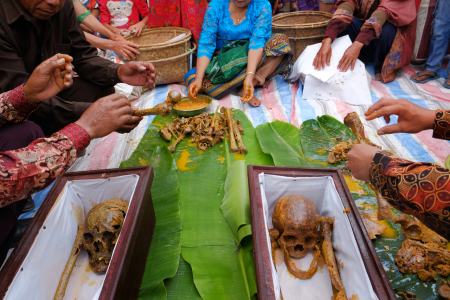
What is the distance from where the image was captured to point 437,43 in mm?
3705

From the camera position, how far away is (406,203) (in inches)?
43.4

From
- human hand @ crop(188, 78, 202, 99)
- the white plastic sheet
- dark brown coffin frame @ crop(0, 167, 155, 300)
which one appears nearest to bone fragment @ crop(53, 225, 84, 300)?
dark brown coffin frame @ crop(0, 167, 155, 300)

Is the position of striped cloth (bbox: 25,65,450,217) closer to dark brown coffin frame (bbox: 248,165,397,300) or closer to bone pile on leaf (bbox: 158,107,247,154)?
bone pile on leaf (bbox: 158,107,247,154)

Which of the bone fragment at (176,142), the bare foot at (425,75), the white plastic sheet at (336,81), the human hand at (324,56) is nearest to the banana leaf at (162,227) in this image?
the bone fragment at (176,142)

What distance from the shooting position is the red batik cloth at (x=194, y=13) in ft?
13.9

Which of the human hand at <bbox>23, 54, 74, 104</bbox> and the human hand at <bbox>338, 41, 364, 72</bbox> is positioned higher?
the human hand at <bbox>23, 54, 74, 104</bbox>

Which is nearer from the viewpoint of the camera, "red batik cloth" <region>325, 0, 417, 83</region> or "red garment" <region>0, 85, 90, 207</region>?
"red garment" <region>0, 85, 90, 207</region>

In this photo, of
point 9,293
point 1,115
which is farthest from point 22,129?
point 9,293

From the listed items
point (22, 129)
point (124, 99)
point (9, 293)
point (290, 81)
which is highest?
point (124, 99)

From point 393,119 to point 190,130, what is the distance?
2142mm

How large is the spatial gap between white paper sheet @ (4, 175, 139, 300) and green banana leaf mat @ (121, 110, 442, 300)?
1.10 feet

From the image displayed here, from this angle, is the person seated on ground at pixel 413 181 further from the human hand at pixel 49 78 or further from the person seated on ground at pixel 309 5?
the person seated on ground at pixel 309 5

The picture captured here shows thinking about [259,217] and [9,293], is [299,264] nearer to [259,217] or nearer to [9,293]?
[259,217]

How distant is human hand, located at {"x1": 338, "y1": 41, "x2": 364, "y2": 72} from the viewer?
346cm
